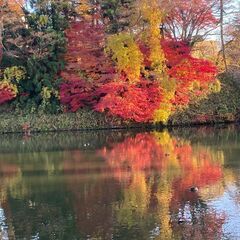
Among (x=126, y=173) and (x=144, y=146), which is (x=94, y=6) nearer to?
(x=144, y=146)

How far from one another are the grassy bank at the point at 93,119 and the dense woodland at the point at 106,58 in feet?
1.85

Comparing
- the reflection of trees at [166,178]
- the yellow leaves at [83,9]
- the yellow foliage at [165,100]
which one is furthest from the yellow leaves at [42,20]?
the reflection of trees at [166,178]

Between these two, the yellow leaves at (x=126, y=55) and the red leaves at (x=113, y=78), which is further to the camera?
the yellow leaves at (x=126, y=55)

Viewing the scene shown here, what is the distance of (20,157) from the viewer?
22.1m

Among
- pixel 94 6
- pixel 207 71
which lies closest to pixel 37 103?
pixel 94 6

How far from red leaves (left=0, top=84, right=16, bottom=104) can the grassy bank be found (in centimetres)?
124

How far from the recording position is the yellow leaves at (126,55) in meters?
32.5

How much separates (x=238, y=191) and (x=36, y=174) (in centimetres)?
732

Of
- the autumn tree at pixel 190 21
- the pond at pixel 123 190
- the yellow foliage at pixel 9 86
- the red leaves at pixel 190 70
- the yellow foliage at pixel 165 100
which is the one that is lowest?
the pond at pixel 123 190

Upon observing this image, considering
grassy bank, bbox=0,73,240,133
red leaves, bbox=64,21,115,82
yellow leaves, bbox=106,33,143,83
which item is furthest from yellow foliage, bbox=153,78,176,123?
red leaves, bbox=64,21,115,82

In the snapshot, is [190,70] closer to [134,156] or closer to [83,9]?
[83,9]

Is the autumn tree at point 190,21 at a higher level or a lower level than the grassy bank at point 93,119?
higher

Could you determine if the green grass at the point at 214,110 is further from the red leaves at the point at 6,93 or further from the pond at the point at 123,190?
the red leaves at the point at 6,93

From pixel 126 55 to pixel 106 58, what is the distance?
1.41 m
